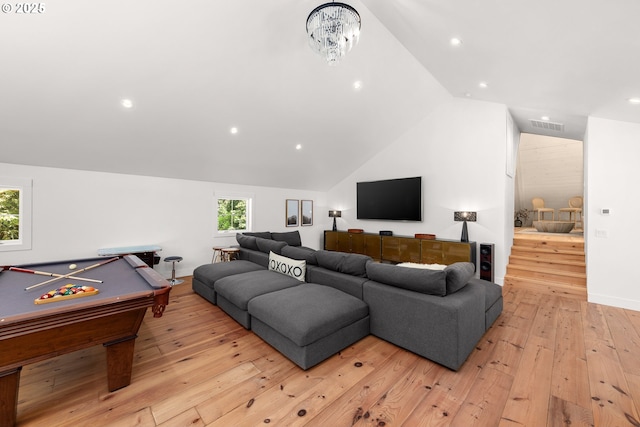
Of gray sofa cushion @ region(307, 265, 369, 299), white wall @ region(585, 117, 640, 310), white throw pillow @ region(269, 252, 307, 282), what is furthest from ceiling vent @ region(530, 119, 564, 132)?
white throw pillow @ region(269, 252, 307, 282)

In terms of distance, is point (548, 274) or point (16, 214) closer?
point (16, 214)

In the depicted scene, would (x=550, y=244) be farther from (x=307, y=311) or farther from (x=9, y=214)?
(x=9, y=214)

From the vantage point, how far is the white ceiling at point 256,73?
239 centimetres

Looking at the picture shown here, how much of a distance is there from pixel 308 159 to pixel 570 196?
7852 mm

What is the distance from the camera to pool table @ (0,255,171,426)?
5.06 ft

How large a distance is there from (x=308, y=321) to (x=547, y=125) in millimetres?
5739

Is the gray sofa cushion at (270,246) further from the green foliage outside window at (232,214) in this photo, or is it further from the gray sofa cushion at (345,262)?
the green foliage outside window at (232,214)

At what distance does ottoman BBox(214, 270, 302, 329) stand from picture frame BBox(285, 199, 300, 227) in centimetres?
360

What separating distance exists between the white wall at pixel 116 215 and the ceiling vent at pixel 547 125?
20.0 ft

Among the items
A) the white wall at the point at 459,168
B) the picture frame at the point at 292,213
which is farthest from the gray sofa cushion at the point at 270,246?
the white wall at the point at 459,168

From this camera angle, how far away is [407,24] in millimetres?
3070

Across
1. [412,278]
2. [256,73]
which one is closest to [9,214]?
[256,73]

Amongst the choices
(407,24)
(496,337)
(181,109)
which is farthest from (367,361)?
(181,109)

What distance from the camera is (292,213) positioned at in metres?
7.35
